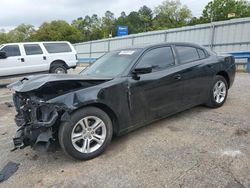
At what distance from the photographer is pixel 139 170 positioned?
116 inches

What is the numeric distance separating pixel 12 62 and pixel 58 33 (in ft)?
174

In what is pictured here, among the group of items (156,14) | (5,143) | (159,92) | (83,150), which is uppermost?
(156,14)

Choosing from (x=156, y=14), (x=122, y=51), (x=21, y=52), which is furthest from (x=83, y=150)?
(x=156, y=14)

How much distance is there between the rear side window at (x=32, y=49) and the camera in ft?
35.3

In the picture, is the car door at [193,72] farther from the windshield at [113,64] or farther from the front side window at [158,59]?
the windshield at [113,64]

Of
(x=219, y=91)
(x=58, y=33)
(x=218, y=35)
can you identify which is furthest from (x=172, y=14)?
(x=219, y=91)

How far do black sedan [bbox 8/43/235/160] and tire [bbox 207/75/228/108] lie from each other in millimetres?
248

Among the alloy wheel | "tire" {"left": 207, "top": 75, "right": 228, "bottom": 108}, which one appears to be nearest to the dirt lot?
"tire" {"left": 207, "top": 75, "right": 228, "bottom": 108}

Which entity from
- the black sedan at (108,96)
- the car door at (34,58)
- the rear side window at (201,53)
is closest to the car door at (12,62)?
the car door at (34,58)

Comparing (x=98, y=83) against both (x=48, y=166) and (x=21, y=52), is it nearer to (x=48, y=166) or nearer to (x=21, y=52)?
(x=48, y=166)

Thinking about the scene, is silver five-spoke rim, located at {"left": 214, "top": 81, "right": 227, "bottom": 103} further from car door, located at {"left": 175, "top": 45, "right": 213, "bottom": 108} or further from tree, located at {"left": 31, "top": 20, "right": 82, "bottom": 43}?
tree, located at {"left": 31, "top": 20, "right": 82, "bottom": 43}

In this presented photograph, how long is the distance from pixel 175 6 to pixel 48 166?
229 ft

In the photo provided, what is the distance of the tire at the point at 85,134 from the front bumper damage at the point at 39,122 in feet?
0.37

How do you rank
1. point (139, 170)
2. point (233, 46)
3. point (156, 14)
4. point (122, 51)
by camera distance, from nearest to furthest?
point (139, 170) → point (122, 51) → point (233, 46) → point (156, 14)
